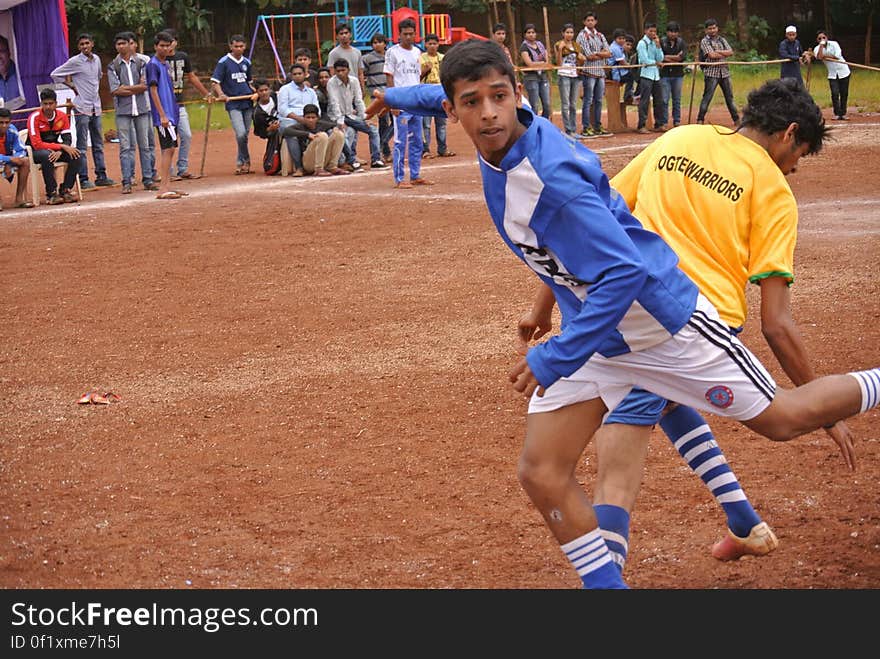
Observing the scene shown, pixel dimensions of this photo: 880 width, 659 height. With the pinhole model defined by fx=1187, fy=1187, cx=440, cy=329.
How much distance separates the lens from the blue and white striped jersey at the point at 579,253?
3363mm

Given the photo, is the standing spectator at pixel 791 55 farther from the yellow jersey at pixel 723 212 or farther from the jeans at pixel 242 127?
the yellow jersey at pixel 723 212

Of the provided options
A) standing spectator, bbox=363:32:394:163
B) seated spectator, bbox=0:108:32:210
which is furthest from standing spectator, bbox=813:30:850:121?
seated spectator, bbox=0:108:32:210

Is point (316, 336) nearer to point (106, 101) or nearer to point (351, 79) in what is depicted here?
point (351, 79)

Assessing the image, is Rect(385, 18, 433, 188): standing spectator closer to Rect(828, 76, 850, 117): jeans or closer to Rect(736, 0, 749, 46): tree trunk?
Rect(828, 76, 850, 117): jeans

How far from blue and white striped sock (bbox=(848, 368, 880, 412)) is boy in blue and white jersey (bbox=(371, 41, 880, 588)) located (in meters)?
0.05

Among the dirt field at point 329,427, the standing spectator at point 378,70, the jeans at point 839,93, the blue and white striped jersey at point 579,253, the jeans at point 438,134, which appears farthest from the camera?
the jeans at point 839,93

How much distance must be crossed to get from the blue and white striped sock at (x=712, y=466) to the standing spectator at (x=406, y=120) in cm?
1136

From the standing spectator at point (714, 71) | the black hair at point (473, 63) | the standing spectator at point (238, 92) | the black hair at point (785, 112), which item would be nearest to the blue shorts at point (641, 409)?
the black hair at point (785, 112)

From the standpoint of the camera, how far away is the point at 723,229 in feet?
13.2

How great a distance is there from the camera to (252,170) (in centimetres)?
1964

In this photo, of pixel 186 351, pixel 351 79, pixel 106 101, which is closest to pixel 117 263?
pixel 186 351

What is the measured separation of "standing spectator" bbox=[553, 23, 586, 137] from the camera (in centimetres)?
2173

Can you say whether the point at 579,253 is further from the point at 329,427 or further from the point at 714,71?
the point at 714,71
